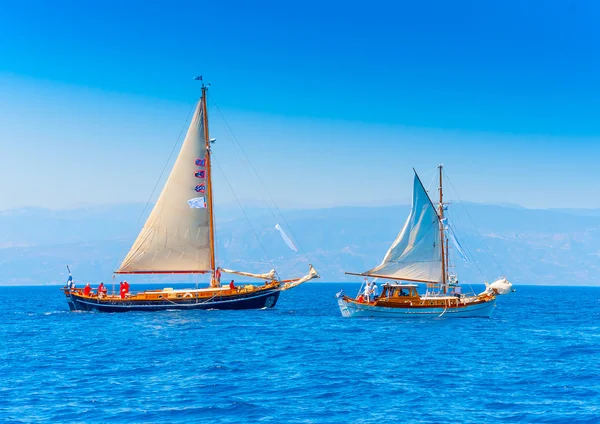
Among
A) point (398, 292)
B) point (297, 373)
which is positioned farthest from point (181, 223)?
point (297, 373)

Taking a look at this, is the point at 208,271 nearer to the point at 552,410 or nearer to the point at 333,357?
the point at 333,357

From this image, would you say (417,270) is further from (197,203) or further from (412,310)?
(197,203)

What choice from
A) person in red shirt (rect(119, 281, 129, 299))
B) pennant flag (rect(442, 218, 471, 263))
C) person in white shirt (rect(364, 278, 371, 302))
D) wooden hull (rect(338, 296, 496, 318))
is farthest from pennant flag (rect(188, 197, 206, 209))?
pennant flag (rect(442, 218, 471, 263))

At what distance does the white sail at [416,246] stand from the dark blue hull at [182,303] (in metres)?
15.4

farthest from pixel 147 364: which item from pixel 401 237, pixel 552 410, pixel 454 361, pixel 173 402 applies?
pixel 401 237

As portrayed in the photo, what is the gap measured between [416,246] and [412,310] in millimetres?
6609

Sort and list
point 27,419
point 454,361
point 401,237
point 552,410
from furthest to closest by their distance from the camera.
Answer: point 401,237
point 454,361
point 552,410
point 27,419

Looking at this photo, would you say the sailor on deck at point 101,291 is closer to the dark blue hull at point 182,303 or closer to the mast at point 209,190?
the dark blue hull at point 182,303

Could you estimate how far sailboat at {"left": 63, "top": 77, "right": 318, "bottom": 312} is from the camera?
7675cm

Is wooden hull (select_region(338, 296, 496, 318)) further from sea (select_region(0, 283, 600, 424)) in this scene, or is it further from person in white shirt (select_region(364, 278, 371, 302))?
sea (select_region(0, 283, 600, 424))

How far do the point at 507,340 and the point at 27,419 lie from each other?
3914 centimetres

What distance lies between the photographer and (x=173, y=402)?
3167 cm

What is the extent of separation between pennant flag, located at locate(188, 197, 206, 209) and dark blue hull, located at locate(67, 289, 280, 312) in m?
10.7

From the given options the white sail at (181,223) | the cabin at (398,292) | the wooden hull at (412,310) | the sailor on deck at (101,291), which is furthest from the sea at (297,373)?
the sailor on deck at (101,291)
